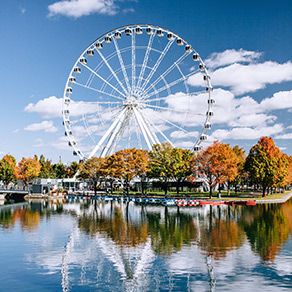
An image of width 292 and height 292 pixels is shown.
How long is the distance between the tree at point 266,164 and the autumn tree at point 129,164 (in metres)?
20.0

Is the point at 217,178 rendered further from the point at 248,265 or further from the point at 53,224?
the point at 248,265

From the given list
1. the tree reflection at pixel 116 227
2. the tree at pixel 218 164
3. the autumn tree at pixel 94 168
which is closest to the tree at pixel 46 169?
the autumn tree at pixel 94 168

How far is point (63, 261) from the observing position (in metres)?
27.8

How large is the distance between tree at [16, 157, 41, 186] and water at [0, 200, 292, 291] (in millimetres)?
66183

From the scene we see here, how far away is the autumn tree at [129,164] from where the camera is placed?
89.6m

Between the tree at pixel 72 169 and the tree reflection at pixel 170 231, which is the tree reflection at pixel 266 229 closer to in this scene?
the tree reflection at pixel 170 231

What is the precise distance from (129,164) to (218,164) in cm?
1964

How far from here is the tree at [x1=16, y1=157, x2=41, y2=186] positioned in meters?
115

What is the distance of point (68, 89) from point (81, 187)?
47.5 m

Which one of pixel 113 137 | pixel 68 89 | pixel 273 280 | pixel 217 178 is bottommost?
pixel 273 280

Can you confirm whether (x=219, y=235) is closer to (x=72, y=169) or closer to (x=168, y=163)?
(x=168, y=163)

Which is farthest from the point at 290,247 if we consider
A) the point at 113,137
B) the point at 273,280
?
the point at 113,137

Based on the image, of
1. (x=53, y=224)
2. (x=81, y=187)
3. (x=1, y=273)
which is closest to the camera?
(x=1, y=273)

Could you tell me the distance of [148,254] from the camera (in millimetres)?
29547
